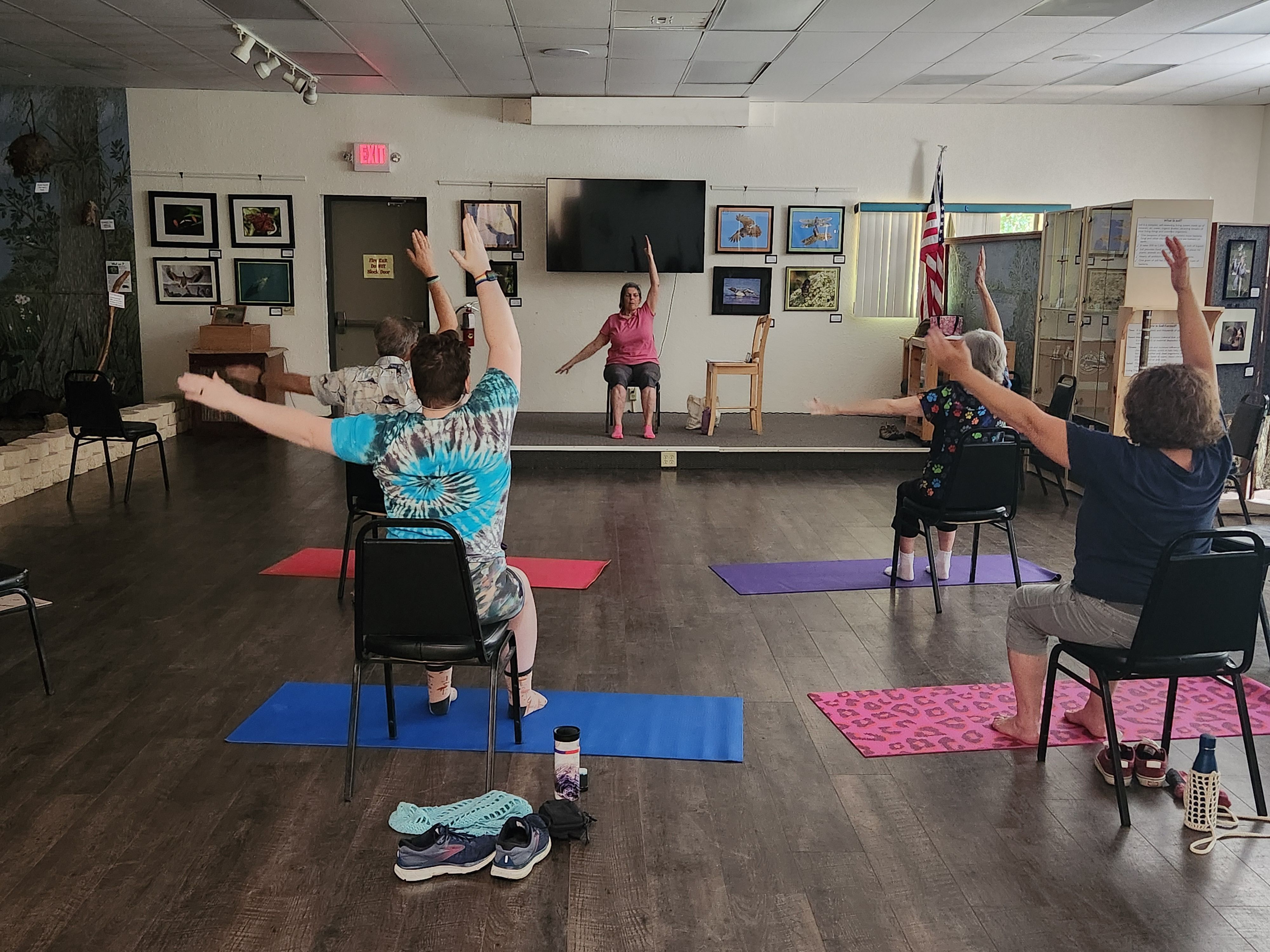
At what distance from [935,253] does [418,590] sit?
26.5 feet

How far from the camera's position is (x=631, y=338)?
9102 mm

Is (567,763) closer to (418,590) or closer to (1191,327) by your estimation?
(418,590)

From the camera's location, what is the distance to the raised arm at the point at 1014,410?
10.0 ft

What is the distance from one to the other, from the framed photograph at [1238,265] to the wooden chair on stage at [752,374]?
3.44 meters

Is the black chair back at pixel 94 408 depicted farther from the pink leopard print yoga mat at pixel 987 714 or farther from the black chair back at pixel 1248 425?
the black chair back at pixel 1248 425

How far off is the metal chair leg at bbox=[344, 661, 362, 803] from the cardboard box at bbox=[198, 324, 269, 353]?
7.59m

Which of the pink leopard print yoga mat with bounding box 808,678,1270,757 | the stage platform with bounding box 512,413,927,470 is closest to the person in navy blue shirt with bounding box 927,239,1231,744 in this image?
the pink leopard print yoga mat with bounding box 808,678,1270,757

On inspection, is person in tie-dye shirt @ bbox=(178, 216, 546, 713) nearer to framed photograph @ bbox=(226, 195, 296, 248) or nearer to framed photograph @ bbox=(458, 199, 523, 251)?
framed photograph @ bbox=(458, 199, 523, 251)

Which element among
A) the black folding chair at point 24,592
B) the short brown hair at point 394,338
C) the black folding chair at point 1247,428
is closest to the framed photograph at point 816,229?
the black folding chair at point 1247,428

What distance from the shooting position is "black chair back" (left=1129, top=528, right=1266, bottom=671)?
2.91 meters

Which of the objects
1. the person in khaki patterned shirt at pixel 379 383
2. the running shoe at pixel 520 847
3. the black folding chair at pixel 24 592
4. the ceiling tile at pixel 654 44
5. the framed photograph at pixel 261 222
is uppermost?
the ceiling tile at pixel 654 44

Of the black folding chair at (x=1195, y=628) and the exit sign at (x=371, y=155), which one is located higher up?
the exit sign at (x=371, y=155)

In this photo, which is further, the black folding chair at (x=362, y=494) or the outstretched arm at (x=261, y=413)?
the black folding chair at (x=362, y=494)

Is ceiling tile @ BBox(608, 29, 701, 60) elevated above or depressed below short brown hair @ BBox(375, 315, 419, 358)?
above
